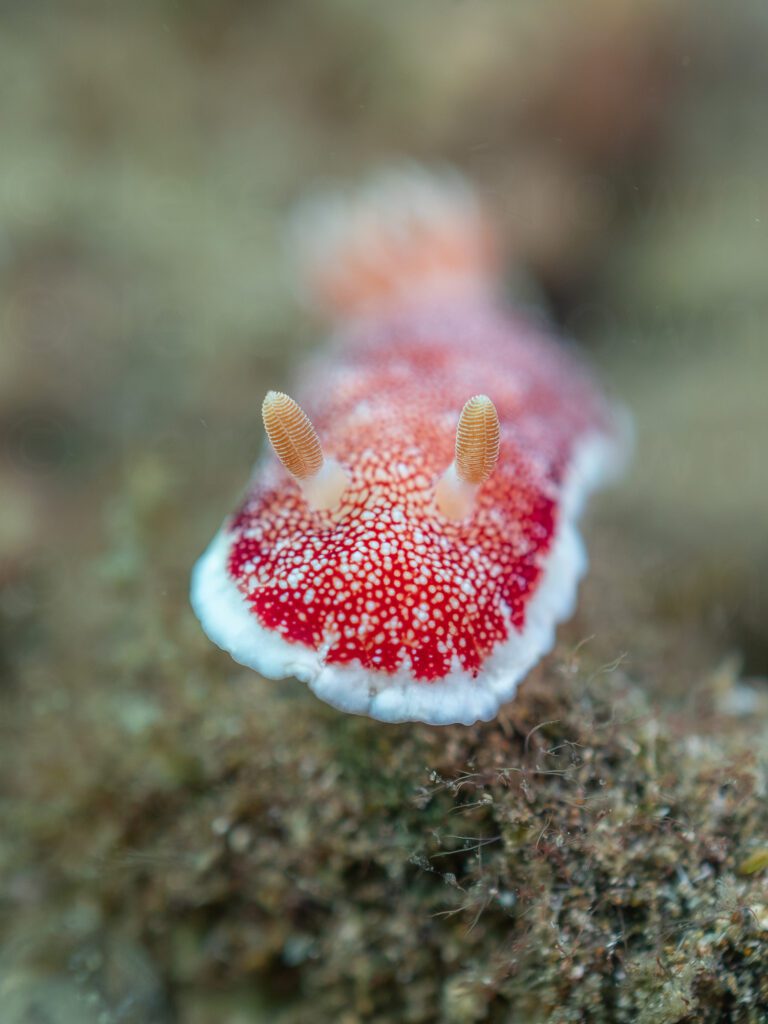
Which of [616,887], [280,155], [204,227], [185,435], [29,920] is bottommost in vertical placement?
[29,920]

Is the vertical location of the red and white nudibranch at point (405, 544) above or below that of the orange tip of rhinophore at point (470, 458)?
below

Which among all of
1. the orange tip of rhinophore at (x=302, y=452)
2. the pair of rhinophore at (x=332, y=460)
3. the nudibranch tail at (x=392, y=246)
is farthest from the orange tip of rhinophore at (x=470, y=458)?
the nudibranch tail at (x=392, y=246)

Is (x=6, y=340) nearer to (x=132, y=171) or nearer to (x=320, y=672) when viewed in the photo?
(x=132, y=171)

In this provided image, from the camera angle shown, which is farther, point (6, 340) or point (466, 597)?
point (6, 340)

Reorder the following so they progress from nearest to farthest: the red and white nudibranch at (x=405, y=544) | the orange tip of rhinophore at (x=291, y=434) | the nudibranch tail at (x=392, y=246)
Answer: the red and white nudibranch at (x=405, y=544) → the orange tip of rhinophore at (x=291, y=434) → the nudibranch tail at (x=392, y=246)

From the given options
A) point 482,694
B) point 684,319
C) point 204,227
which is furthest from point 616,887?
point 204,227

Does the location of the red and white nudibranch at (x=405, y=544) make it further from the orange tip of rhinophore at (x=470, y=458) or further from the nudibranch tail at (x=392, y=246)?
the nudibranch tail at (x=392, y=246)

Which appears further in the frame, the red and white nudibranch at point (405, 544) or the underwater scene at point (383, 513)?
the underwater scene at point (383, 513)
